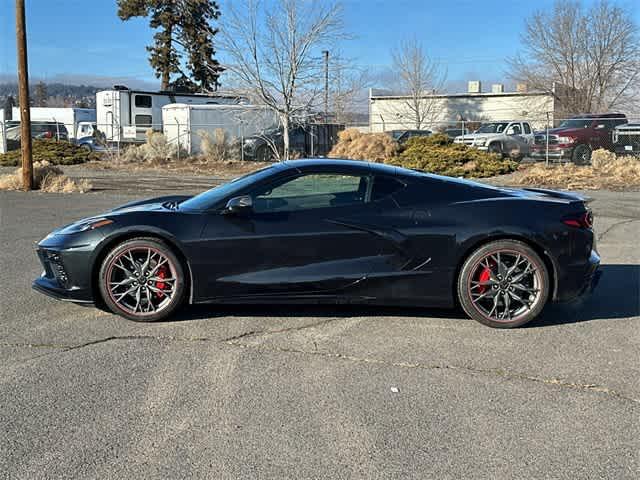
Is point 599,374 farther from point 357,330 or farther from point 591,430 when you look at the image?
point 357,330

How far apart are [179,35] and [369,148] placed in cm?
3271

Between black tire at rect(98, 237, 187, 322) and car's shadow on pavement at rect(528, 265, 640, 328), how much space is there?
2911 millimetres

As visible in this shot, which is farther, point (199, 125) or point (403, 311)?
point (199, 125)

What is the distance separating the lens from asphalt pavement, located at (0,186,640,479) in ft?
10.6

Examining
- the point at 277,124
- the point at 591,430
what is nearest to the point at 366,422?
the point at 591,430

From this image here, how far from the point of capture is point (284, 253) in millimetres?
5359

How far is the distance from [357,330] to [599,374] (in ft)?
5.91

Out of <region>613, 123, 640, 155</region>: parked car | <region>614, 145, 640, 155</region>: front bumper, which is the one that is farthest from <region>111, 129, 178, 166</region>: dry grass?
<region>614, 145, 640, 155</region>: front bumper

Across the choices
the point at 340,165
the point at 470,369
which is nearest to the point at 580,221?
the point at 470,369

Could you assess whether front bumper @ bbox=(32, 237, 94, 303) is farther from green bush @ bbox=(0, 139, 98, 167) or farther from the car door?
green bush @ bbox=(0, 139, 98, 167)

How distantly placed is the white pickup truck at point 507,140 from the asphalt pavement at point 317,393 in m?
20.0

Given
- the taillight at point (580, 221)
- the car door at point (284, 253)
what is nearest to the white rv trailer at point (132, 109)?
the car door at point (284, 253)

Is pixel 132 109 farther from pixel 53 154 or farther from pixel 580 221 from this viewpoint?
pixel 580 221

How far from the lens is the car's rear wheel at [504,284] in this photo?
17.8ft
